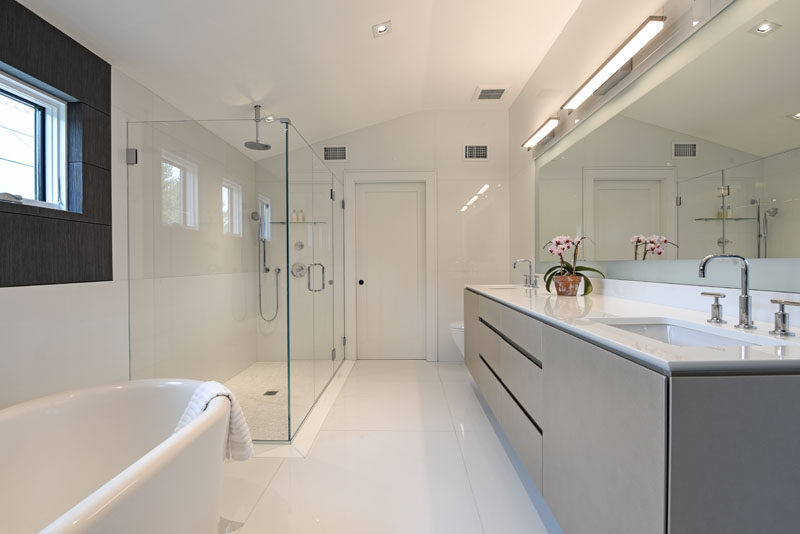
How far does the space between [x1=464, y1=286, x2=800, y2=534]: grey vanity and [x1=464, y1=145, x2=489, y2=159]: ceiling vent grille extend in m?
3.03

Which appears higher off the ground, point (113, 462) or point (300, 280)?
point (300, 280)

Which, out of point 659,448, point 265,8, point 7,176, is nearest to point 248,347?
point 7,176

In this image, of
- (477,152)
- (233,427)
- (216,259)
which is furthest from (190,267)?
(477,152)

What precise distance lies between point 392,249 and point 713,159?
294 cm

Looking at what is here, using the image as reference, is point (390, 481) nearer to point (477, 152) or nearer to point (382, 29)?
point (382, 29)

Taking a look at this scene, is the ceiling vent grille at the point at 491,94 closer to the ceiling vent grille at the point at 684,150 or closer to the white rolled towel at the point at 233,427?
the ceiling vent grille at the point at 684,150


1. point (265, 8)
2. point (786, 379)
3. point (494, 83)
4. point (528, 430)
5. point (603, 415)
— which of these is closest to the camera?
point (786, 379)

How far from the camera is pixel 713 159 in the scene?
4.67 feet

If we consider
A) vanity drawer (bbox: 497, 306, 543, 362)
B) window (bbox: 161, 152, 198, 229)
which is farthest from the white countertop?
window (bbox: 161, 152, 198, 229)

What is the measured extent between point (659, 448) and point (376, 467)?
1.51 metres

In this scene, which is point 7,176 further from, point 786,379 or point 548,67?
point 548,67

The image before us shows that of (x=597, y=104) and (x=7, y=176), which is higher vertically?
(x=597, y=104)

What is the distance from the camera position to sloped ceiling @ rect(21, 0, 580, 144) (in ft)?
6.10

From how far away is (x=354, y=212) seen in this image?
13.2 feet
